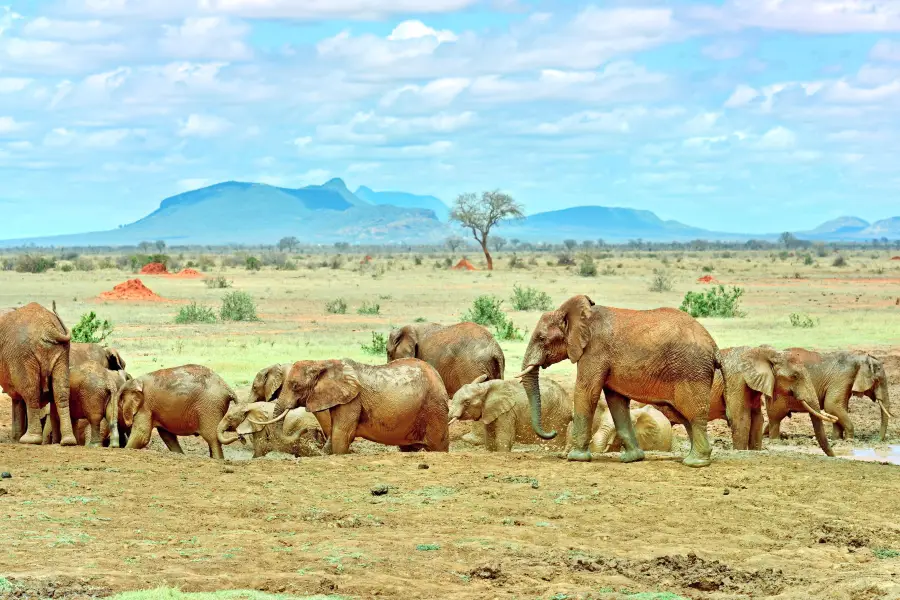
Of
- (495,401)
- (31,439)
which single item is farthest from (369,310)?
(31,439)

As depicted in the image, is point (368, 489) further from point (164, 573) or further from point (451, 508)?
point (164, 573)

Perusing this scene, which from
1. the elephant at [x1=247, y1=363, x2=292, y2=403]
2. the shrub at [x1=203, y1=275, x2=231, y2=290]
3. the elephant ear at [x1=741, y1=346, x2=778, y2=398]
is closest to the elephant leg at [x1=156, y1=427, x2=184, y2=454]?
the elephant at [x1=247, y1=363, x2=292, y2=403]

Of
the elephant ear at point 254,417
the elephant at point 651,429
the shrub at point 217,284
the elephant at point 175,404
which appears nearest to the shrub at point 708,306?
the elephant at point 651,429

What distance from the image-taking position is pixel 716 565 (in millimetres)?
9445

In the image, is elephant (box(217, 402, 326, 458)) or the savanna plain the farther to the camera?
elephant (box(217, 402, 326, 458))

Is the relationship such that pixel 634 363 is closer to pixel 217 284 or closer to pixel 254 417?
pixel 254 417

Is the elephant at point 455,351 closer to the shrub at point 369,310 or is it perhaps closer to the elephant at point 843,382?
the elephant at point 843,382

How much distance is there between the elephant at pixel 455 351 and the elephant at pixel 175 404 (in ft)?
12.8

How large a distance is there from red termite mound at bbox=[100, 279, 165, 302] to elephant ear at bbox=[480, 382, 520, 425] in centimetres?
3131

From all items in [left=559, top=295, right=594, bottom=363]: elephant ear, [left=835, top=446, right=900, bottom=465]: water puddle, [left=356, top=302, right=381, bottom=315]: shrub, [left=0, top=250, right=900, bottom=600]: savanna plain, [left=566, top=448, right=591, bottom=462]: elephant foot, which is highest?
[left=559, top=295, right=594, bottom=363]: elephant ear

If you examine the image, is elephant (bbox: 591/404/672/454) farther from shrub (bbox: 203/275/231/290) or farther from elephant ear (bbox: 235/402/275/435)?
shrub (bbox: 203/275/231/290)

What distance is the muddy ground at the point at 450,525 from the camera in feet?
28.9

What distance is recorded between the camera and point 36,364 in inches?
574

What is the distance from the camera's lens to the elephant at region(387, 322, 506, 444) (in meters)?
17.8
